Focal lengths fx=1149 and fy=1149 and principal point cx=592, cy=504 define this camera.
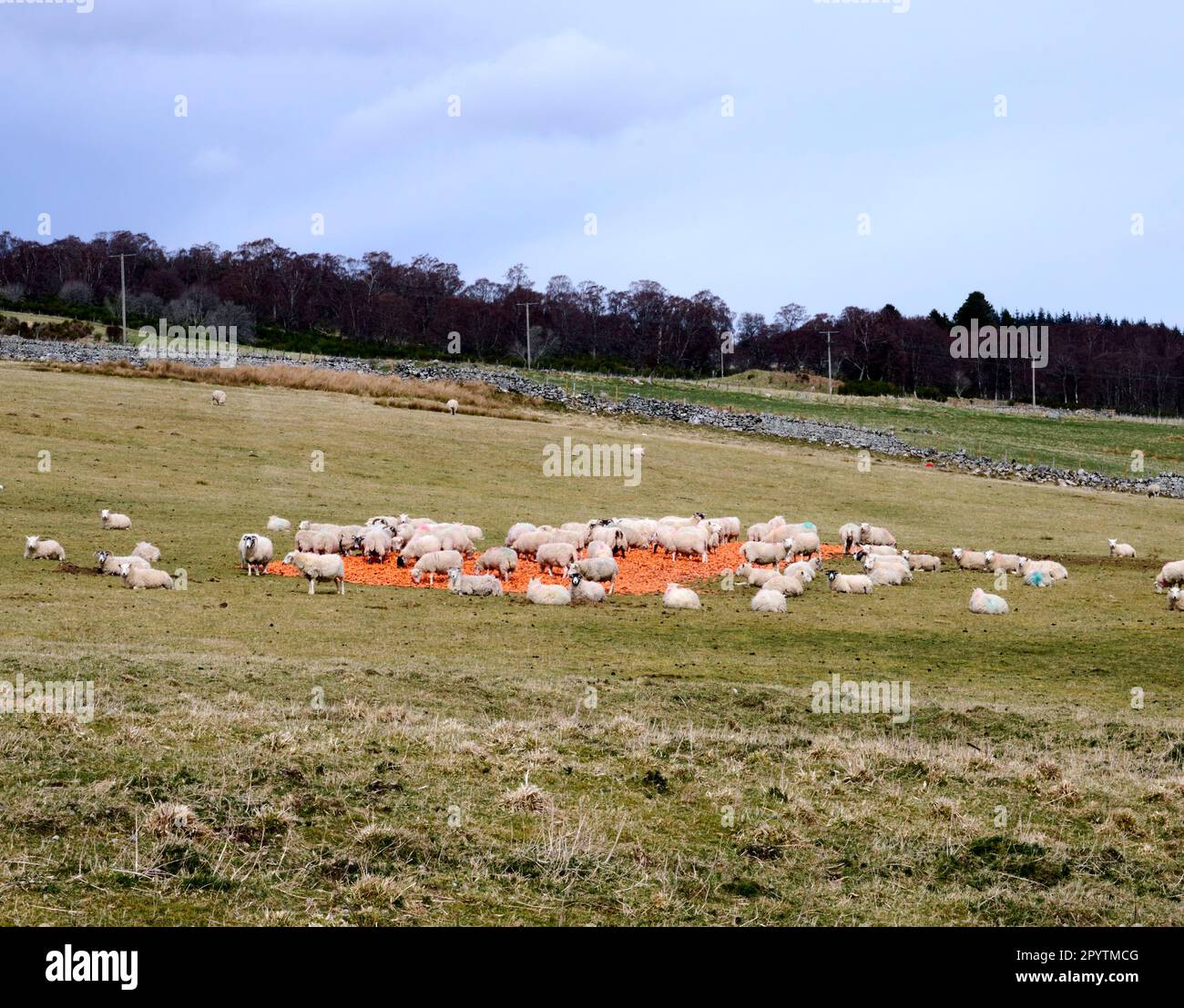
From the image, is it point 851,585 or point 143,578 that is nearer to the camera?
point 143,578

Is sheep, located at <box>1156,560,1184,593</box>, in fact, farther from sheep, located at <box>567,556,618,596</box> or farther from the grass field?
sheep, located at <box>567,556,618,596</box>

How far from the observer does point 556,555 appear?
28.0 metres

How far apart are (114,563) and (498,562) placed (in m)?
8.44

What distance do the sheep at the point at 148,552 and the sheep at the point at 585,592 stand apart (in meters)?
9.72

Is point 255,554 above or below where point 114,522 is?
below

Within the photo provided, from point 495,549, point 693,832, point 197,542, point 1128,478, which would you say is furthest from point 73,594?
point 1128,478

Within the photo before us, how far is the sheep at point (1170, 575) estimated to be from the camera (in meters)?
27.8

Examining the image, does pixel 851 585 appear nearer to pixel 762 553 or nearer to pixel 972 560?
pixel 762 553

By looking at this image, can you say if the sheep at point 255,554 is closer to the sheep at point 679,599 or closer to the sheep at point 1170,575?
the sheep at point 679,599

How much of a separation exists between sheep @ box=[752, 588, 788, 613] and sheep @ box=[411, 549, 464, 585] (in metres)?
7.07

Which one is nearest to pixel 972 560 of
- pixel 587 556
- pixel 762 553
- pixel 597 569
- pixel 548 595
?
pixel 762 553

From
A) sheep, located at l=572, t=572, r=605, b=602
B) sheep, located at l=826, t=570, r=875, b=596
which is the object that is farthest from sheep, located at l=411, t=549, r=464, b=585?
sheep, located at l=826, t=570, r=875, b=596

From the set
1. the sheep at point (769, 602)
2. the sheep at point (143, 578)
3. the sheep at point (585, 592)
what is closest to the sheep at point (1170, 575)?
the sheep at point (769, 602)
